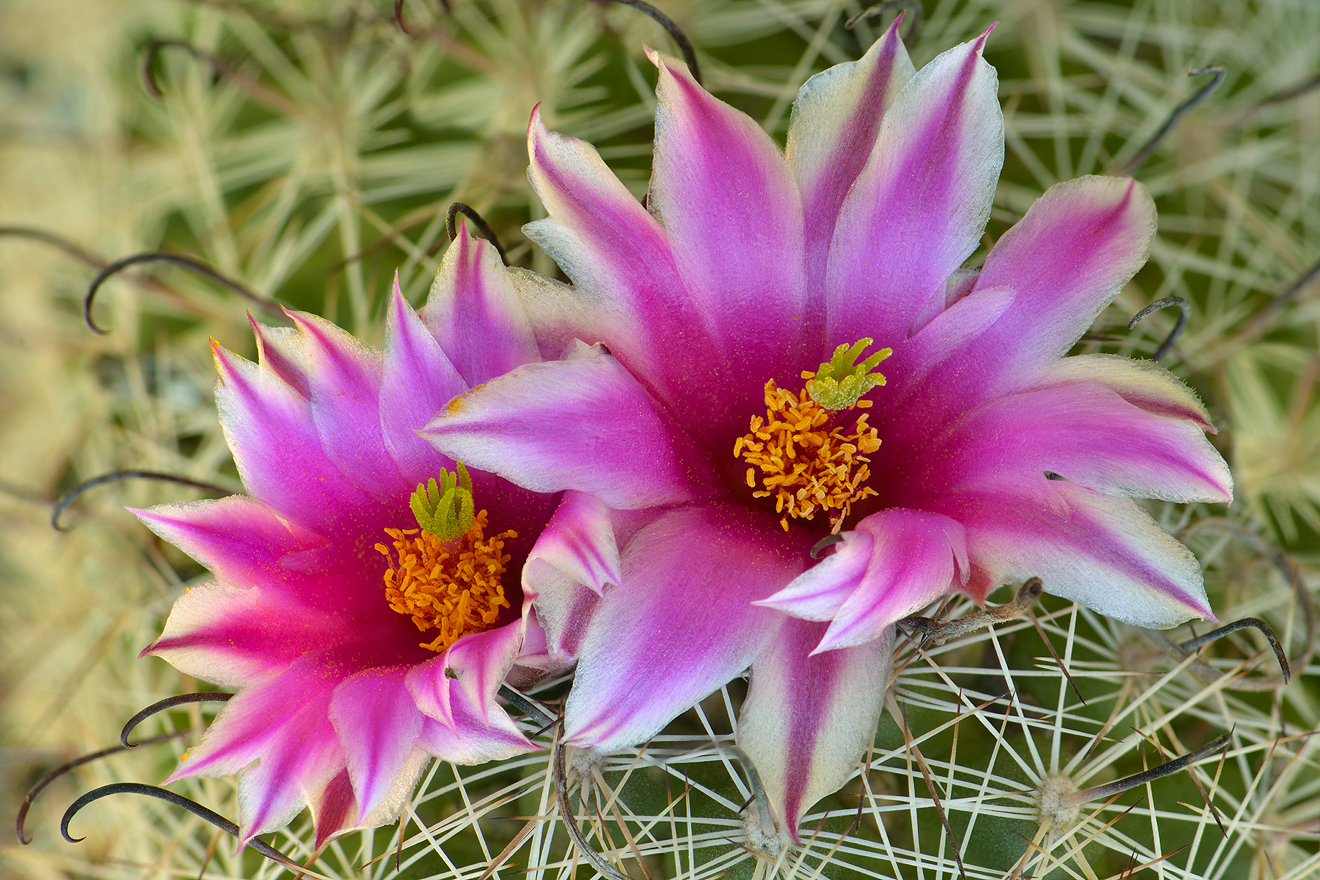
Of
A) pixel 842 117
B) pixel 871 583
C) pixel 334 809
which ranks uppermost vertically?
pixel 842 117

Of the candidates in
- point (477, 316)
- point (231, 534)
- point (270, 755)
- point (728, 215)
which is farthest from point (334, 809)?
point (728, 215)

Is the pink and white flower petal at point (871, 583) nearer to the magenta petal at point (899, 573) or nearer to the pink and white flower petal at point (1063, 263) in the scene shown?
the magenta petal at point (899, 573)

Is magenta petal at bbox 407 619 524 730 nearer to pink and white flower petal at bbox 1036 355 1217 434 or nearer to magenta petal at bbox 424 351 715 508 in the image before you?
magenta petal at bbox 424 351 715 508

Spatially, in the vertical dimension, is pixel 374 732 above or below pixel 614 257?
below

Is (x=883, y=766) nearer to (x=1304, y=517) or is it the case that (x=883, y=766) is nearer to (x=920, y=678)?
(x=920, y=678)

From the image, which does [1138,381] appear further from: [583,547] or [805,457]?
[583,547]

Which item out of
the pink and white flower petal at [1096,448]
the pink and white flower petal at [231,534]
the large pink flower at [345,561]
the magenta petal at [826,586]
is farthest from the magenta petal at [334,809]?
the pink and white flower petal at [1096,448]

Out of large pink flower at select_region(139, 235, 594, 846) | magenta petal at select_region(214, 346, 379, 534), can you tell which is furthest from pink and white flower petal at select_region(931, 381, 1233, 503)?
magenta petal at select_region(214, 346, 379, 534)
